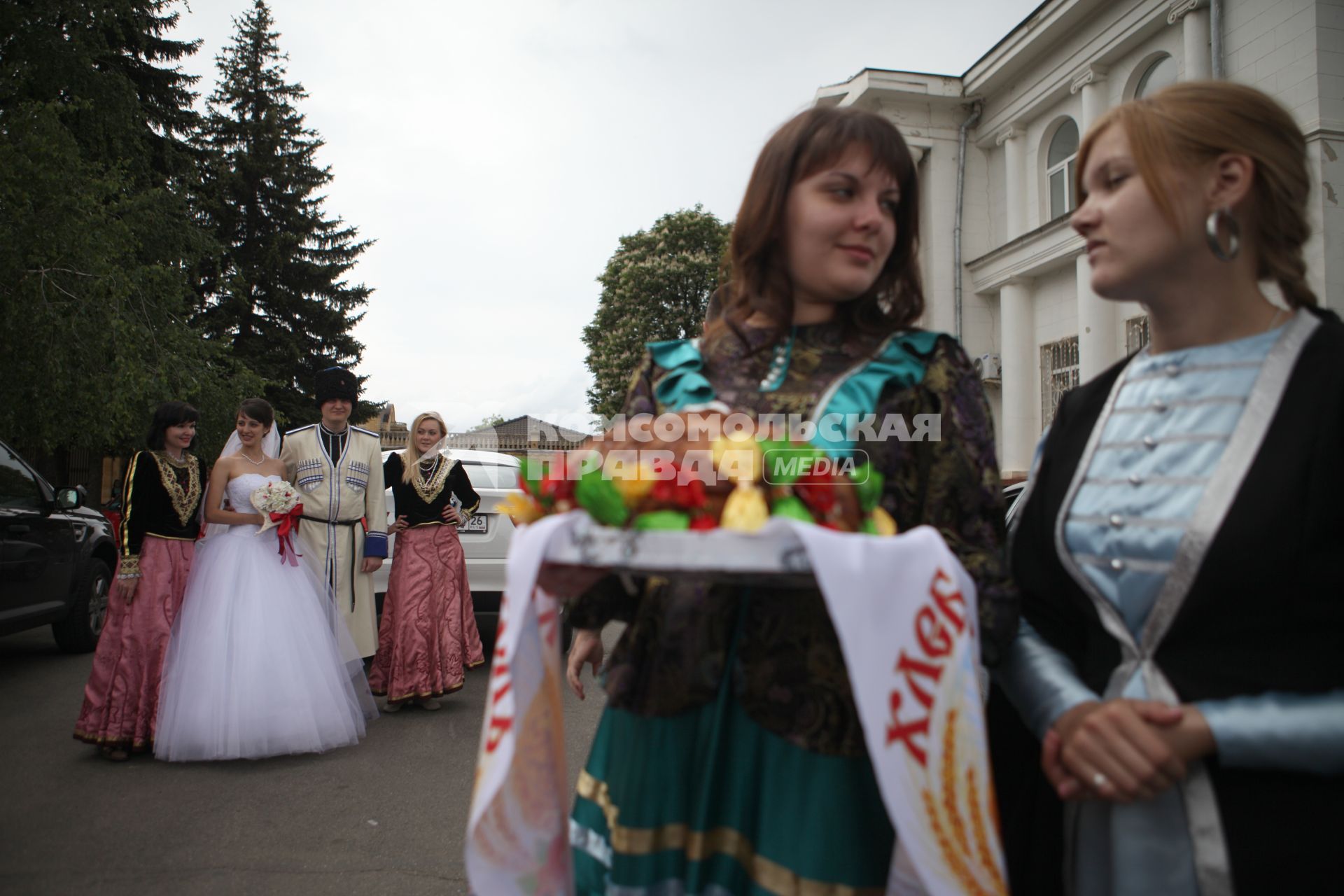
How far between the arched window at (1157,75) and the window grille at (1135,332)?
3.06m

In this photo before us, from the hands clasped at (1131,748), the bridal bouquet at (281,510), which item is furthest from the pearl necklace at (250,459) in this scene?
the hands clasped at (1131,748)

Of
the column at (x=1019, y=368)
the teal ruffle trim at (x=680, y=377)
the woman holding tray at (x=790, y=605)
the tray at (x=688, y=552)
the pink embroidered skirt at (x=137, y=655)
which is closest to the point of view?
the tray at (x=688, y=552)

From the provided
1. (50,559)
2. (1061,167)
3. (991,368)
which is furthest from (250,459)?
(1061,167)

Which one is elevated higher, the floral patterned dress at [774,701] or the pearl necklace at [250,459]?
the pearl necklace at [250,459]

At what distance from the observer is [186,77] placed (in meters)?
25.2

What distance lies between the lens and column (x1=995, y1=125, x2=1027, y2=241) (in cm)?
1609

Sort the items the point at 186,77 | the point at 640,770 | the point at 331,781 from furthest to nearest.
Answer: the point at 186,77 → the point at 331,781 → the point at 640,770

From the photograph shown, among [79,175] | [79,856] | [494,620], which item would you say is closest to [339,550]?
[79,856]

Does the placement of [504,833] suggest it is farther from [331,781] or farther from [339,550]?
[339,550]

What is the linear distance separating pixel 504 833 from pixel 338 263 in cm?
3393

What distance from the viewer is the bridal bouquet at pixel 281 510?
6.05 m

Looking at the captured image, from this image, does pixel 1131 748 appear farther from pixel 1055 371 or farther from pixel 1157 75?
pixel 1055 371

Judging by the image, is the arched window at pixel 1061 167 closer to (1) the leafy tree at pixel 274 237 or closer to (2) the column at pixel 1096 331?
(2) the column at pixel 1096 331

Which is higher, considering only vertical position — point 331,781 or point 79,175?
point 79,175
